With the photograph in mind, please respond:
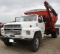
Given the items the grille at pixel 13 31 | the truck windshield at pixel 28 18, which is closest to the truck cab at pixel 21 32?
the grille at pixel 13 31

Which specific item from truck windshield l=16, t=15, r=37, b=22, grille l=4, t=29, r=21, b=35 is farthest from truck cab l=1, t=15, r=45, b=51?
truck windshield l=16, t=15, r=37, b=22

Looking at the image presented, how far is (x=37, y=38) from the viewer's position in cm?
862

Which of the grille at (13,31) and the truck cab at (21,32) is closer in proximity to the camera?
the truck cab at (21,32)

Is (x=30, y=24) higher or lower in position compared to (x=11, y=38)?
higher

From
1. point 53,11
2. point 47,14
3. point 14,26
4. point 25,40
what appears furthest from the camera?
point 53,11

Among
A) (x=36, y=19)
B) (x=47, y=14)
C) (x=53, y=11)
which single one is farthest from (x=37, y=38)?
(x=53, y=11)

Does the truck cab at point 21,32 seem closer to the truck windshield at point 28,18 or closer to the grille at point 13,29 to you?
the grille at point 13,29

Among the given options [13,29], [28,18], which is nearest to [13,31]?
[13,29]

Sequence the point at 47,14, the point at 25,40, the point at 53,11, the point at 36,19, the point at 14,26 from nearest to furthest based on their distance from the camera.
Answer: the point at 25,40 → the point at 14,26 → the point at 36,19 → the point at 47,14 → the point at 53,11

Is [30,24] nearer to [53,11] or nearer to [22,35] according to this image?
[22,35]

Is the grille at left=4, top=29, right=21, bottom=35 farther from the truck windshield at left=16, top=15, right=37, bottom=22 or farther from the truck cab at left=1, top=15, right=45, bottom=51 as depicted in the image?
the truck windshield at left=16, top=15, right=37, bottom=22

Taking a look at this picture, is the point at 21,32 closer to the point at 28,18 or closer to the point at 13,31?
the point at 13,31

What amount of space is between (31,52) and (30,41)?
2.25 feet

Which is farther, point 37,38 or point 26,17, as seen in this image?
point 26,17
